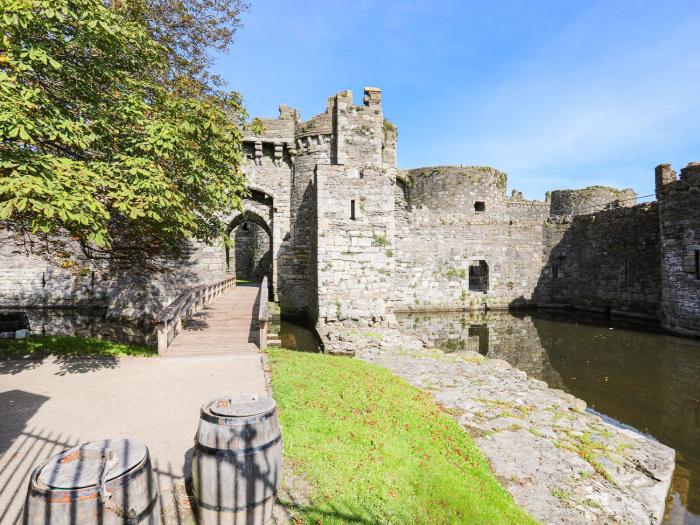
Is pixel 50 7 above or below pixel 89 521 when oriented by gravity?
above

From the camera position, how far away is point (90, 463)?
2.42 meters

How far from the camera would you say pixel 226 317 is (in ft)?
40.9

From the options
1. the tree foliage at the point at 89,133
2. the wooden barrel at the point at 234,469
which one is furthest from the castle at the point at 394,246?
the wooden barrel at the point at 234,469

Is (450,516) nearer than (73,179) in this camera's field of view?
Yes

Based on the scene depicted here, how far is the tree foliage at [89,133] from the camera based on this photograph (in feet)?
14.6

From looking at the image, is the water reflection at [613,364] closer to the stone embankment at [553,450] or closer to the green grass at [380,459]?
the stone embankment at [553,450]

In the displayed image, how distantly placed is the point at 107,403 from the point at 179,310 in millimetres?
5089

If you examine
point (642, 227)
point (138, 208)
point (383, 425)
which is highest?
point (642, 227)

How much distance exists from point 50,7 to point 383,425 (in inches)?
289

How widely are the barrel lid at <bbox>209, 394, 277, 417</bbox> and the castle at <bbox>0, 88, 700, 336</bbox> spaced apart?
1059 centimetres

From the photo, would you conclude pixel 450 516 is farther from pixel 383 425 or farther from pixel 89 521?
pixel 89 521

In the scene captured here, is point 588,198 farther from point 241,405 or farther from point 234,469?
point 234,469

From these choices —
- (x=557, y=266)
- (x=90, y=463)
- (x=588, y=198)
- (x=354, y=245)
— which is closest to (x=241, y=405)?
(x=90, y=463)

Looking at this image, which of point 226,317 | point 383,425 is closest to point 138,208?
point 383,425
